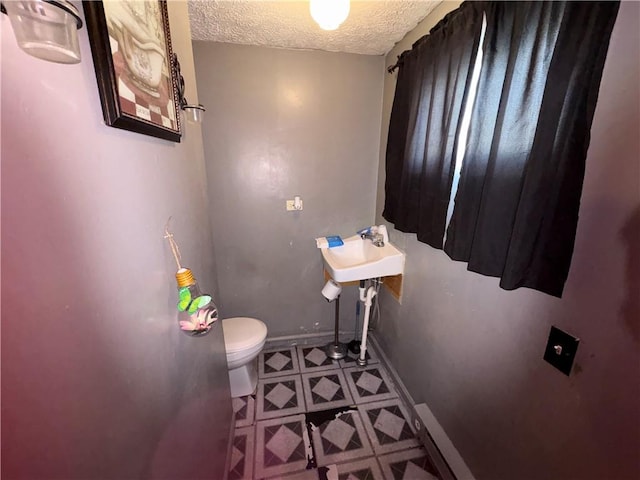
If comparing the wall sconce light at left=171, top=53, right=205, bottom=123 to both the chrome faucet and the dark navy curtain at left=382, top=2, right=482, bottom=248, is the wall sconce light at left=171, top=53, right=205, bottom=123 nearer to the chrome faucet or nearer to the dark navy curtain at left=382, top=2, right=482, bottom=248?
the dark navy curtain at left=382, top=2, right=482, bottom=248

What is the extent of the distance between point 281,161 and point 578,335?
5.65ft

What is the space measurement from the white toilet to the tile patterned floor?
3.0 inches

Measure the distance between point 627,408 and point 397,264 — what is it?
1066mm

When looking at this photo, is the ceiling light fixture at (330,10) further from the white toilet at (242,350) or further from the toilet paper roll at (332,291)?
the white toilet at (242,350)

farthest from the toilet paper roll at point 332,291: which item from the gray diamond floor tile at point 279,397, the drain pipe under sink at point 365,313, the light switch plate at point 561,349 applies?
the light switch plate at point 561,349

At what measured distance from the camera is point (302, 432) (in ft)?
5.14

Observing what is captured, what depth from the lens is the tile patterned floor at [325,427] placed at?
1380mm

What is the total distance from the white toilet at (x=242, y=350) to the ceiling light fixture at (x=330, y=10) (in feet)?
5.66

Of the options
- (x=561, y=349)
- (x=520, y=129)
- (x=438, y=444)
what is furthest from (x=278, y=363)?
(x=520, y=129)

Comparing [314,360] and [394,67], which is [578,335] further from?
[314,360]

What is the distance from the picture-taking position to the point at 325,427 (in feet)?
5.23

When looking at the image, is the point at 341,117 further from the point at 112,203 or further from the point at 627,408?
the point at 627,408

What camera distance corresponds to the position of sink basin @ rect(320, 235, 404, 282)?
160 centimetres

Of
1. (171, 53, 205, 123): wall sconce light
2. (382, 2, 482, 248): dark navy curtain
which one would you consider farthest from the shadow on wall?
(171, 53, 205, 123): wall sconce light
